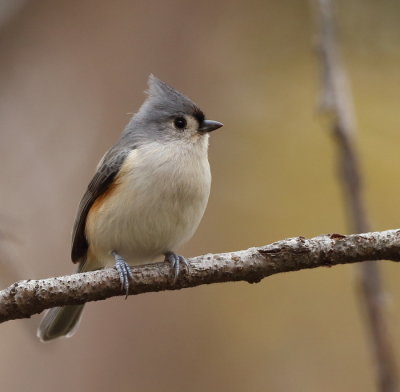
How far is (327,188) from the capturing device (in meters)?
6.82

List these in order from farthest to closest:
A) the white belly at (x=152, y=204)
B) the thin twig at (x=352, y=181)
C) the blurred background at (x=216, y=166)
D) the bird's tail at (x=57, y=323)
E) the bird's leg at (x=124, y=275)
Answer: the blurred background at (x=216, y=166) → the bird's tail at (x=57, y=323) → the white belly at (x=152, y=204) → the thin twig at (x=352, y=181) → the bird's leg at (x=124, y=275)

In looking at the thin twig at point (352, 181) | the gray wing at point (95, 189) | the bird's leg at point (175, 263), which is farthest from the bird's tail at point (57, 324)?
the thin twig at point (352, 181)

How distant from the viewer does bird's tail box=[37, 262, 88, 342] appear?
13.3 ft

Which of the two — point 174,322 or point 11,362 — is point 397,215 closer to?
point 174,322

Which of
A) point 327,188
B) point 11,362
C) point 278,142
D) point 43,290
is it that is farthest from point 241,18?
point 43,290

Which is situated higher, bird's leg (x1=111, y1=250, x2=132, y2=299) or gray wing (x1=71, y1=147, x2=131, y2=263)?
gray wing (x1=71, y1=147, x2=131, y2=263)

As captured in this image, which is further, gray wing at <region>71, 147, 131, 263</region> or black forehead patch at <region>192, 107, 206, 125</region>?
black forehead patch at <region>192, 107, 206, 125</region>

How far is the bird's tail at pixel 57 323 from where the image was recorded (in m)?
4.04

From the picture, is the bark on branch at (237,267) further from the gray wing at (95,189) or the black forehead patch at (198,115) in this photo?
the black forehead patch at (198,115)

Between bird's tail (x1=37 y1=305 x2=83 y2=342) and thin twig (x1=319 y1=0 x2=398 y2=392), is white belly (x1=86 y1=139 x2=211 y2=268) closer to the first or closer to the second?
bird's tail (x1=37 y1=305 x2=83 y2=342)

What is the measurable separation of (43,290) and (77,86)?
359cm

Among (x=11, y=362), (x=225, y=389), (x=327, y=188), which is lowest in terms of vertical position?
(x=225, y=389)

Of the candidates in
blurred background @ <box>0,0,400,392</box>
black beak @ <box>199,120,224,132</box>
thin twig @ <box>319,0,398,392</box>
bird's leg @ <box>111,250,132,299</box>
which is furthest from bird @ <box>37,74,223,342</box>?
blurred background @ <box>0,0,400,392</box>

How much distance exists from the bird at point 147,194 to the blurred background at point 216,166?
4.29ft
